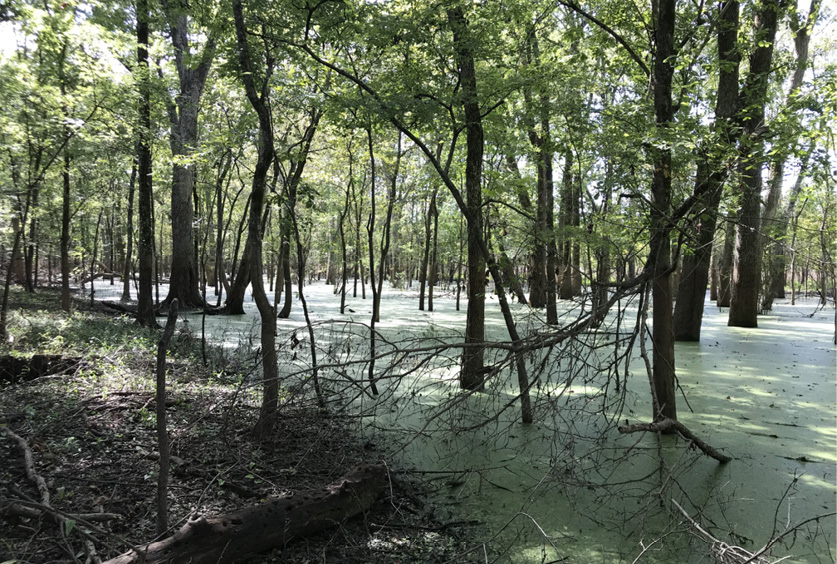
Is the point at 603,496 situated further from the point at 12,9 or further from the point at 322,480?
the point at 12,9

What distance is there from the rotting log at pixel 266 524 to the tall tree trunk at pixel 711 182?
2.45 m

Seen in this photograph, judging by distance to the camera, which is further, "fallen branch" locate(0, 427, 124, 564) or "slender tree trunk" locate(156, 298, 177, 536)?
"slender tree trunk" locate(156, 298, 177, 536)

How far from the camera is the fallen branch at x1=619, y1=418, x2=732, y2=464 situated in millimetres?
2818

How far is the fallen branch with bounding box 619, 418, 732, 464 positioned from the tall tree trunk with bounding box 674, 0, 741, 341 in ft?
3.11

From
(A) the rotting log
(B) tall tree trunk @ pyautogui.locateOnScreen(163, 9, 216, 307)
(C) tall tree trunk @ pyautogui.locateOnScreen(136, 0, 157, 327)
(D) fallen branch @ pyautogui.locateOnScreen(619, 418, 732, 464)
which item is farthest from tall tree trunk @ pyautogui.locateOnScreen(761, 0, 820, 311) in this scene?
(B) tall tree trunk @ pyautogui.locateOnScreen(163, 9, 216, 307)

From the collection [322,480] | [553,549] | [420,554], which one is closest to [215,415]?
[322,480]

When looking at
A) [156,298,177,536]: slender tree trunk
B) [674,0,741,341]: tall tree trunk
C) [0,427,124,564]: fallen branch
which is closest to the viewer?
[0,427,124,564]: fallen branch

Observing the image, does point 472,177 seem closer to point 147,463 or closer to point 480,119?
point 480,119

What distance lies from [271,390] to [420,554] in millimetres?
1765

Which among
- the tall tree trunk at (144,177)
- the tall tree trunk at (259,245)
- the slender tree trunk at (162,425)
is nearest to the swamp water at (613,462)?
the tall tree trunk at (259,245)

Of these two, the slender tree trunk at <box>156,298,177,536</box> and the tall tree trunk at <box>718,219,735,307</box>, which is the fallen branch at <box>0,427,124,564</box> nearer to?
the slender tree trunk at <box>156,298,177,536</box>

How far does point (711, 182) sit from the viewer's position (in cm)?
317

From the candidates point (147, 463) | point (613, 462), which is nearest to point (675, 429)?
point (613, 462)

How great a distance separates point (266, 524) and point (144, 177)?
657cm
